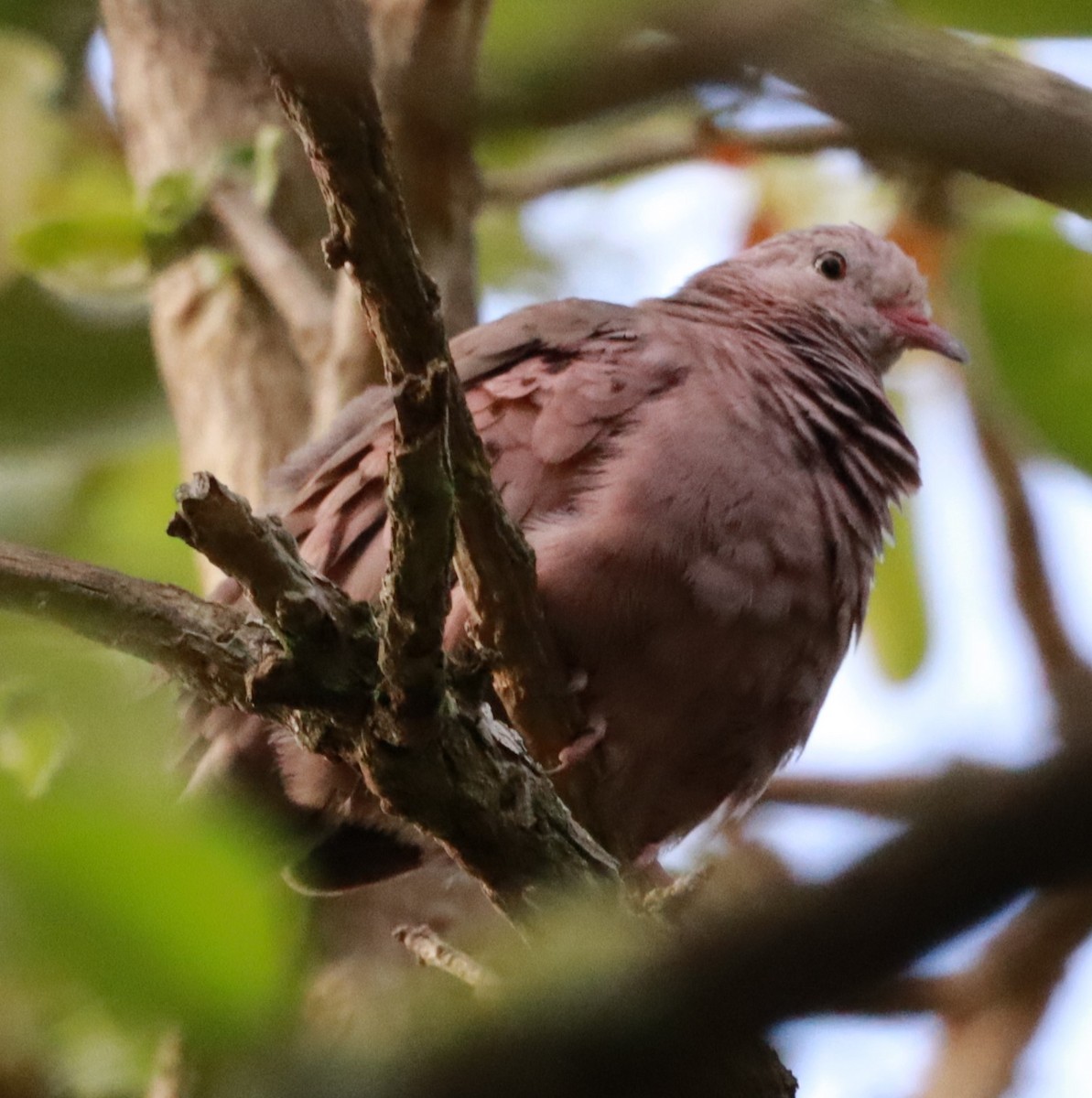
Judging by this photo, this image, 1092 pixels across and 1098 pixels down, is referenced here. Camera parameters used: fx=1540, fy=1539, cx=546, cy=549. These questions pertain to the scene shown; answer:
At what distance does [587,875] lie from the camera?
2.34 m

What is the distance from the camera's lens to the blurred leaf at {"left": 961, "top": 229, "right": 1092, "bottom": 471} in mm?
1710

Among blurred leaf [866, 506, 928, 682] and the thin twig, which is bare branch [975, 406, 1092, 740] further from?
the thin twig

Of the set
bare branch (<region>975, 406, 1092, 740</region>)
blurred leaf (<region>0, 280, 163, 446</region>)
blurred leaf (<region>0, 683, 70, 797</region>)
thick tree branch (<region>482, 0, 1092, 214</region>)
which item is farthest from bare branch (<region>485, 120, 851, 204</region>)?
thick tree branch (<region>482, 0, 1092, 214</region>)

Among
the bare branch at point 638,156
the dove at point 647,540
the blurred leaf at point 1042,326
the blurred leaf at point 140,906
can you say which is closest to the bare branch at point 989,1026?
the dove at point 647,540

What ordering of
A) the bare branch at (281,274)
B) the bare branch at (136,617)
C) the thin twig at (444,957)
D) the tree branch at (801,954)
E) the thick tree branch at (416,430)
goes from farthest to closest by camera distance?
1. the bare branch at (281,274)
2. the thin twig at (444,957)
3. the bare branch at (136,617)
4. the thick tree branch at (416,430)
5. the tree branch at (801,954)

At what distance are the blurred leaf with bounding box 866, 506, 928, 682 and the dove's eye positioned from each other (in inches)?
28.7

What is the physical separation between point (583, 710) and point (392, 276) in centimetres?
117

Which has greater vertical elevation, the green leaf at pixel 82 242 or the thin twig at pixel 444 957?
the green leaf at pixel 82 242

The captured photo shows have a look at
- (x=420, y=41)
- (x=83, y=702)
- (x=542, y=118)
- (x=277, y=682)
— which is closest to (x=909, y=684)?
(x=420, y=41)

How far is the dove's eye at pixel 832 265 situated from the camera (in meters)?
4.09

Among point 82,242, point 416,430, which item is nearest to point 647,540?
point 416,430

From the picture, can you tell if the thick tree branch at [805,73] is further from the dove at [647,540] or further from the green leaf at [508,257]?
the green leaf at [508,257]

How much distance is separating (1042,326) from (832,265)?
2300 millimetres

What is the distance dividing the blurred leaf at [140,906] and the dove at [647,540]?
191 centimetres
